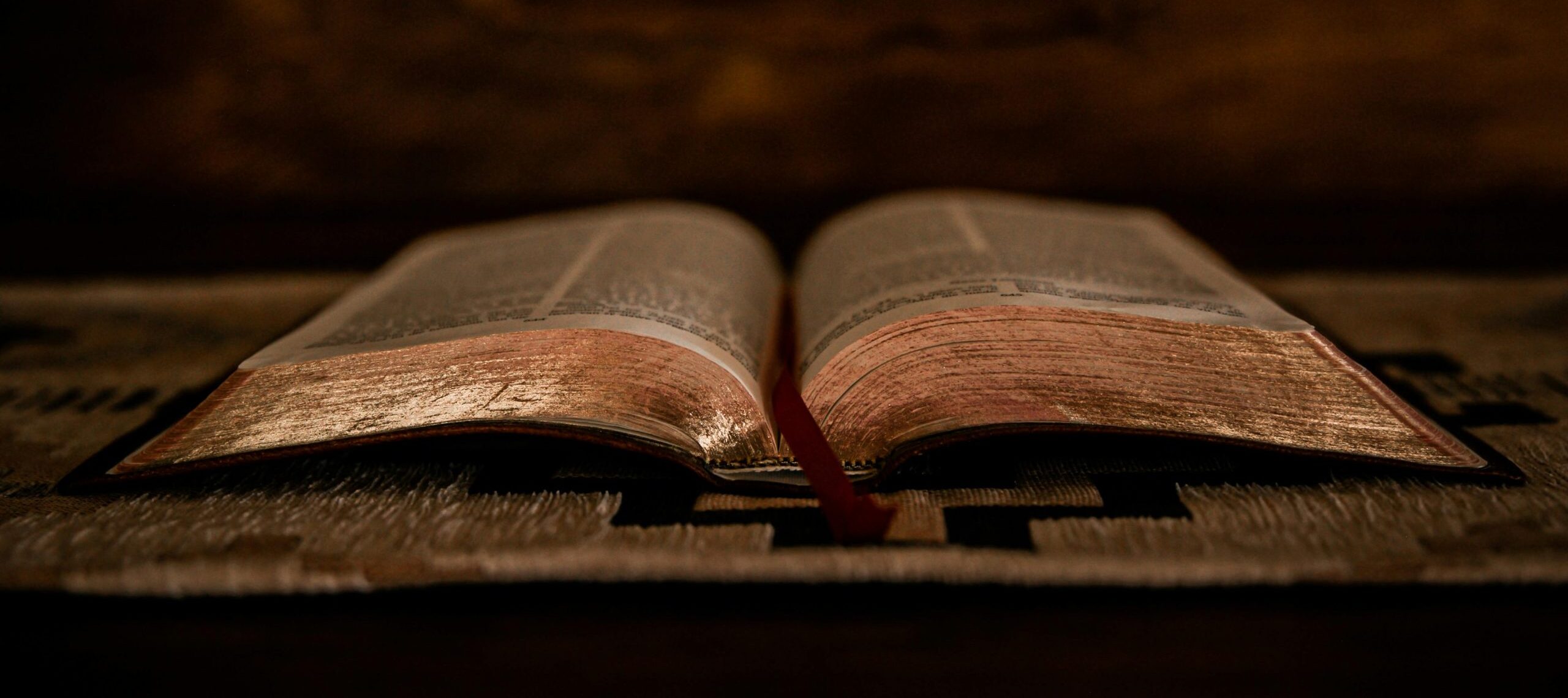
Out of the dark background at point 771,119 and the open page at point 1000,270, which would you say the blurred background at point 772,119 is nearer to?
the dark background at point 771,119

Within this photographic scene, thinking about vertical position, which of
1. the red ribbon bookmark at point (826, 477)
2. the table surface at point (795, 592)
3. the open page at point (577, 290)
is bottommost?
the table surface at point (795, 592)

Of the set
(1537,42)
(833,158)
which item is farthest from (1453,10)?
(833,158)

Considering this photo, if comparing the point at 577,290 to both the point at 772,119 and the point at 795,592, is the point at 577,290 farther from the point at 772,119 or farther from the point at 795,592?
the point at 772,119

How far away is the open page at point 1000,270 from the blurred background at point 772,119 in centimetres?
23

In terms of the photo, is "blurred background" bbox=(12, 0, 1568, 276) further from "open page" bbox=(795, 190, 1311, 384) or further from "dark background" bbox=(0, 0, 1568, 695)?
"open page" bbox=(795, 190, 1311, 384)

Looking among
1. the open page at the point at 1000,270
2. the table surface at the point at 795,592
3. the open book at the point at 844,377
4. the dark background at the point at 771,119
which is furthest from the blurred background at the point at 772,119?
the table surface at the point at 795,592

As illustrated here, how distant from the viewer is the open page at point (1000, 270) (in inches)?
19.7

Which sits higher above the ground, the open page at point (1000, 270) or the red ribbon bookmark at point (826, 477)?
the open page at point (1000, 270)

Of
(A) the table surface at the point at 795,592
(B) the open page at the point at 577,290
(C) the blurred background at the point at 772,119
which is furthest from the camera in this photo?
(C) the blurred background at the point at 772,119

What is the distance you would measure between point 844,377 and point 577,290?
194mm

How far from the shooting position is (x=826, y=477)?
0.43 m

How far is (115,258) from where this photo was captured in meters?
0.97

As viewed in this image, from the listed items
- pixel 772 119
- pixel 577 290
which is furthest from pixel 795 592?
pixel 772 119

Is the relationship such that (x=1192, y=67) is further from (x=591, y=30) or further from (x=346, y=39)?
(x=346, y=39)
